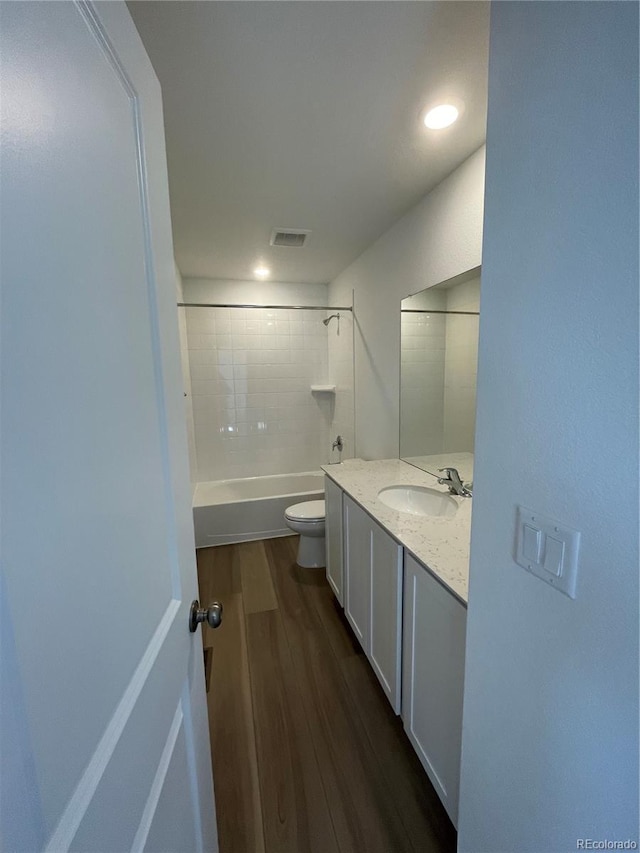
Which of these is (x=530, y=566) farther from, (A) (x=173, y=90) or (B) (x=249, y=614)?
(B) (x=249, y=614)

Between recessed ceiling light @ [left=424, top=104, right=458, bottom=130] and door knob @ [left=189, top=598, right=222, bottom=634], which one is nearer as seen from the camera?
door knob @ [left=189, top=598, right=222, bottom=634]

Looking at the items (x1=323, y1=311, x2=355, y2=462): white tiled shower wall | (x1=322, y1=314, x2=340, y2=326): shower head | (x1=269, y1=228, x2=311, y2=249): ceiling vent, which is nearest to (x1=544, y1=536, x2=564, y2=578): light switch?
(x1=269, y1=228, x2=311, y2=249): ceiling vent

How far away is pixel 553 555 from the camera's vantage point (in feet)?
1.83

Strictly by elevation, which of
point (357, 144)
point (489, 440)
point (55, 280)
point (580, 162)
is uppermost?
point (357, 144)

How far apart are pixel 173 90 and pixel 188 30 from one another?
0.24 metres

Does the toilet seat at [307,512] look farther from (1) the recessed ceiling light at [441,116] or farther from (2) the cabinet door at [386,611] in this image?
(1) the recessed ceiling light at [441,116]

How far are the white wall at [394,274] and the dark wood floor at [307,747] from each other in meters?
1.35

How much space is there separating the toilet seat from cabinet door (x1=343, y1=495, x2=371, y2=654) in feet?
2.04

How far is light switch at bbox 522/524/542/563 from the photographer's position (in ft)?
1.93

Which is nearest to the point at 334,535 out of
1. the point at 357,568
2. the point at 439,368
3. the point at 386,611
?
the point at 357,568

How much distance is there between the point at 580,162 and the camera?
19.3 inches

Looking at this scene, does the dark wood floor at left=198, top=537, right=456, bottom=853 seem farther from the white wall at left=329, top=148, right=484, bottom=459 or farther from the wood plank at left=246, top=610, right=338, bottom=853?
the white wall at left=329, top=148, right=484, bottom=459

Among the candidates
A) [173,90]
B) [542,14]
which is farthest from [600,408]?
[173,90]

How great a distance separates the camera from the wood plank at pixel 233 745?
111cm
